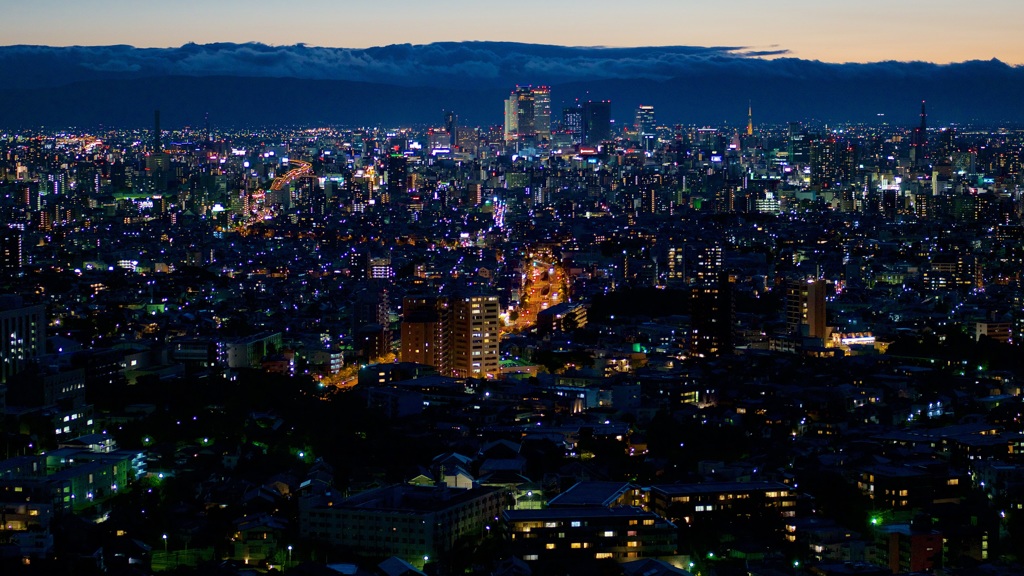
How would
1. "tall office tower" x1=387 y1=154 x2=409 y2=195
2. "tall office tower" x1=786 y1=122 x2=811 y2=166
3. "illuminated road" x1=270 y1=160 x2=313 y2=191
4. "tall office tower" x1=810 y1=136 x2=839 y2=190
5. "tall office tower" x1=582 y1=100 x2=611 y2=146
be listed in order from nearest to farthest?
1. "illuminated road" x1=270 y1=160 x2=313 y2=191
2. "tall office tower" x1=387 y1=154 x2=409 y2=195
3. "tall office tower" x1=810 y1=136 x2=839 y2=190
4. "tall office tower" x1=786 y1=122 x2=811 y2=166
5. "tall office tower" x1=582 y1=100 x2=611 y2=146

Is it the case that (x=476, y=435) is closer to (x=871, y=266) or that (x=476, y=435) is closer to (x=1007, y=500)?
(x=1007, y=500)

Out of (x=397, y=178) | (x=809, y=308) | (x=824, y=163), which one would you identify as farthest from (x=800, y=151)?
(x=809, y=308)

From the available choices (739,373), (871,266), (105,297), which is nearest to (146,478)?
(739,373)

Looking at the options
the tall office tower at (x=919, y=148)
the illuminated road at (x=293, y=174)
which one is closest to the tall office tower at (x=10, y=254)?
the illuminated road at (x=293, y=174)

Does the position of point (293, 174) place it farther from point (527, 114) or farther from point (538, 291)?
point (538, 291)

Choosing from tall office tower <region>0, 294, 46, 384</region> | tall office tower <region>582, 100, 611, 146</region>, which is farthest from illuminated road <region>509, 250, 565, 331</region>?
tall office tower <region>582, 100, 611, 146</region>

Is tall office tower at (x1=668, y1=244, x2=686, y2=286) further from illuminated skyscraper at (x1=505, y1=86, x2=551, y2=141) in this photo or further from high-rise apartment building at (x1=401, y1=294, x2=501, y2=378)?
illuminated skyscraper at (x1=505, y1=86, x2=551, y2=141)
